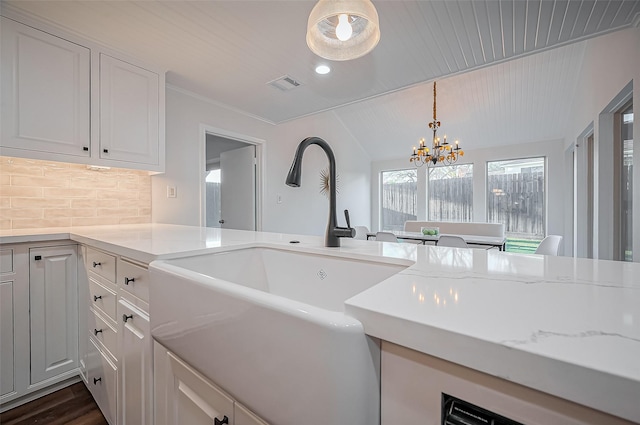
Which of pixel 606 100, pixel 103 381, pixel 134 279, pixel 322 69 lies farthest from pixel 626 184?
pixel 103 381

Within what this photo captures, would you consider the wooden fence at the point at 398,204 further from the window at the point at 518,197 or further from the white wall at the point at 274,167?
the window at the point at 518,197

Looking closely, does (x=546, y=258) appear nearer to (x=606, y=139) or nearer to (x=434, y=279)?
(x=434, y=279)

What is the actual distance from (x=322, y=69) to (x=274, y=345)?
223 cm

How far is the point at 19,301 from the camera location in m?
1.51

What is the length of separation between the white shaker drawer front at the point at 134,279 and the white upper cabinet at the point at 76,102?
3.95 feet

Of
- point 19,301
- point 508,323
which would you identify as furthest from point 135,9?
point 508,323

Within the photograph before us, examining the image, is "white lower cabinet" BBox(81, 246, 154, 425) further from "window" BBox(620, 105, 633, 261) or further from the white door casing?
"window" BBox(620, 105, 633, 261)

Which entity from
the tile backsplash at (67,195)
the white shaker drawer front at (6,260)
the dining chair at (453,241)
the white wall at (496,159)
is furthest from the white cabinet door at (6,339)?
the white wall at (496,159)

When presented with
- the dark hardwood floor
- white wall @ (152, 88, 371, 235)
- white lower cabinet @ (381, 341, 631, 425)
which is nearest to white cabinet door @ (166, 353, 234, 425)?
white lower cabinet @ (381, 341, 631, 425)

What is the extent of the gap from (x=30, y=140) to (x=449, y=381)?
2.43 metres

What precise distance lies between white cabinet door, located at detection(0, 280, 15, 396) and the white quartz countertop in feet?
6.56

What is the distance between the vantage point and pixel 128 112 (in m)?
2.09

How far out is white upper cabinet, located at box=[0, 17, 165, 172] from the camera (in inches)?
64.5

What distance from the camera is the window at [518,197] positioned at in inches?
197
